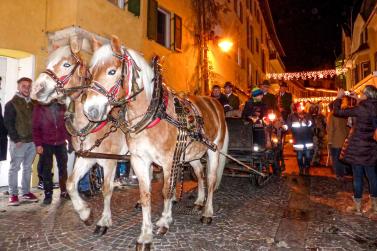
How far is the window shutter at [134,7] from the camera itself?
31.1 ft

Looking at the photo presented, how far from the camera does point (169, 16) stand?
12.1m

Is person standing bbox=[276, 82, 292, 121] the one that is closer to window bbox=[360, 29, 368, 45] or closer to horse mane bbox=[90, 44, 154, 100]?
horse mane bbox=[90, 44, 154, 100]

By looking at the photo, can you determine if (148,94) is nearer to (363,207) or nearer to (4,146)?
(4,146)

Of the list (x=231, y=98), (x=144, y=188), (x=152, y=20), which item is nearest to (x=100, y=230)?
(x=144, y=188)

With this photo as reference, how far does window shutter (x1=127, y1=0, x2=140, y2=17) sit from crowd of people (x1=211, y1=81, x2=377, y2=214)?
3663 millimetres

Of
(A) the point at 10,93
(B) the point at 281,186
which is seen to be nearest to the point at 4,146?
(A) the point at 10,93

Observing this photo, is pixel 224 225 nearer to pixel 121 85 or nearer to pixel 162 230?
pixel 162 230

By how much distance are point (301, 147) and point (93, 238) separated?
661cm

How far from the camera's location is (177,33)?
12398 millimetres

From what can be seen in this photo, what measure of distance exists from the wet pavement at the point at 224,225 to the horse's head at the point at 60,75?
6.27ft

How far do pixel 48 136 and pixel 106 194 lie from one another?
7.43 ft

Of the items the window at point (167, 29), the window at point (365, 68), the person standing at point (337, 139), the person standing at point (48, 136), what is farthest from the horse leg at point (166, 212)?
the window at point (365, 68)

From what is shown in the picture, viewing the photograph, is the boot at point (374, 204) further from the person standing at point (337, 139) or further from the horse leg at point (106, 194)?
the horse leg at point (106, 194)

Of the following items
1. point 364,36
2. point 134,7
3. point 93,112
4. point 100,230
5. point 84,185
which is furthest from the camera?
point 364,36
